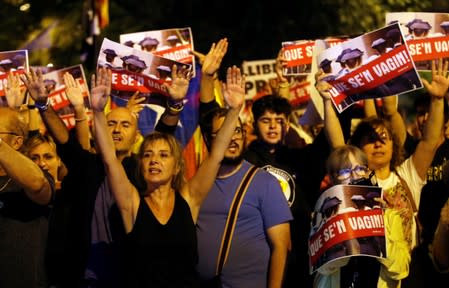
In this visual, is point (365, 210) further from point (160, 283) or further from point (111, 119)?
point (111, 119)

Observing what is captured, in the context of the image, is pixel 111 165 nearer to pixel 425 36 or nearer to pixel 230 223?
pixel 230 223

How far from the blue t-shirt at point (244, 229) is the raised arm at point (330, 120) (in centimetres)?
86

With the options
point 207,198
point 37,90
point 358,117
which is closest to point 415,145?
point 358,117

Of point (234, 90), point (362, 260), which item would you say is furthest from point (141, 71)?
point (362, 260)

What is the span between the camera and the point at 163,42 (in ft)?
31.5

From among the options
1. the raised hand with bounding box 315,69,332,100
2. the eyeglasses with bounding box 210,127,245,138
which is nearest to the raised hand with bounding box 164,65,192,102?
the eyeglasses with bounding box 210,127,245,138

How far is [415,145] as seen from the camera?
9.30 metres

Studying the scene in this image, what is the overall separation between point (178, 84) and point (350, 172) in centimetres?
123

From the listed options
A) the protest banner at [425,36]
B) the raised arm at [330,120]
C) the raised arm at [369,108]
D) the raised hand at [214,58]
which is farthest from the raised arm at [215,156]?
the raised arm at [369,108]

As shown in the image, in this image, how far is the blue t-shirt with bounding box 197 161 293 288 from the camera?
7.65 metres

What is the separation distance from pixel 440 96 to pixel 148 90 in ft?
6.44

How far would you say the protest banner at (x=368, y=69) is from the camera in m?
8.41

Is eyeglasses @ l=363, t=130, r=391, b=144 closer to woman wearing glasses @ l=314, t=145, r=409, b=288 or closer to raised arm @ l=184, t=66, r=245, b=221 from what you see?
woman wearing glasses @ l=314, t=145, r=409, b=288

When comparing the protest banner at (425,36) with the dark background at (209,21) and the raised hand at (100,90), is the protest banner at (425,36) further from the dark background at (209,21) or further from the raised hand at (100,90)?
the dark background at (209,21)
